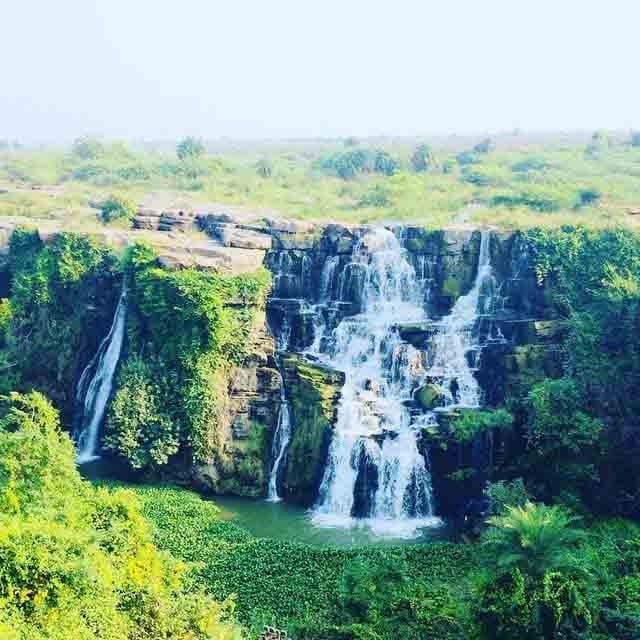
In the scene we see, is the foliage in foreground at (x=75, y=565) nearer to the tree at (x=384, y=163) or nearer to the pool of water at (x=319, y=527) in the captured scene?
the pool of water at (x=319, y=527)

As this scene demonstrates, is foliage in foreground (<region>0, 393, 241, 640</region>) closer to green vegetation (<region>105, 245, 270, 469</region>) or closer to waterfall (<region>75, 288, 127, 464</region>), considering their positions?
green vegetation (<region>105, 245, 270, 469</region>)

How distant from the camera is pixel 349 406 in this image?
21266mm

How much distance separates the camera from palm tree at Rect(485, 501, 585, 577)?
12445mm

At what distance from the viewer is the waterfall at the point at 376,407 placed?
20.1 metres

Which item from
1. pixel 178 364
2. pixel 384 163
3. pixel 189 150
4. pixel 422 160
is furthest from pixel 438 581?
pixel 189 150

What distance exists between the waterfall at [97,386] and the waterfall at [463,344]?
33.4 ft

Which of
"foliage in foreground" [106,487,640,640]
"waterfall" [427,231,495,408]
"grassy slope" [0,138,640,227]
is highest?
"grassy slope" [0,138,640,227]

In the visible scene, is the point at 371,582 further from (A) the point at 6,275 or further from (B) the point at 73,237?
(A) the point at 6,275

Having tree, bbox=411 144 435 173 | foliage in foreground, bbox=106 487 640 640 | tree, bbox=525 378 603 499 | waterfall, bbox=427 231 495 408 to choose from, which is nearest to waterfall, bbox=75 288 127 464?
foliage in foreground, bbox=106 487 640 640

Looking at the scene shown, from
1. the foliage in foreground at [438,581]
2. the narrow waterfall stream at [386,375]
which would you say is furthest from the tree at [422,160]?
the foliage in foreground at [438,581]

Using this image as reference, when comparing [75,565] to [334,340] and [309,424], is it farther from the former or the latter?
[334,340]

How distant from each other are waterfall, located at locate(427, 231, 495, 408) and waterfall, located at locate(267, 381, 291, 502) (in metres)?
4.45

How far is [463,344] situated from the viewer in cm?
2248

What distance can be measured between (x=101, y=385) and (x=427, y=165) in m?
27.4
